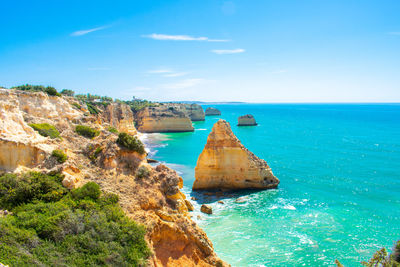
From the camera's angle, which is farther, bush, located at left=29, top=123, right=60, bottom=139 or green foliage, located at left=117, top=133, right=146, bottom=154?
bush, located at left=29, top=123, right=60, bottom=139

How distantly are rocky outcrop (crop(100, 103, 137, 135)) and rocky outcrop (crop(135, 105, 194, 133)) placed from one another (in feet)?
44.5

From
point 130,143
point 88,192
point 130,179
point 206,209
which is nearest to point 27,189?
point 88,192

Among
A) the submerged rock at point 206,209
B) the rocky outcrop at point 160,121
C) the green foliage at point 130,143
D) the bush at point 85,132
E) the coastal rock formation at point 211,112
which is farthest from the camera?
the coastal rock formation at point 211,112

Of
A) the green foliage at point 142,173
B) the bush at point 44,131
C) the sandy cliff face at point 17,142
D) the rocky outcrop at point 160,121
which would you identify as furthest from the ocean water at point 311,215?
the rocky outcrop at point 160,121

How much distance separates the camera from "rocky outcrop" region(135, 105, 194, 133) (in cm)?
8338

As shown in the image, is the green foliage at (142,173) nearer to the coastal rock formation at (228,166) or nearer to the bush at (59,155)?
the bush at (59,155)

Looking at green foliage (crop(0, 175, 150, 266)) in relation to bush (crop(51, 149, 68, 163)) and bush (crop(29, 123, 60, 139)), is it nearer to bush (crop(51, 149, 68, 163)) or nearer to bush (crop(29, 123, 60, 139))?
bush (crop(51, 149, 68, 163))

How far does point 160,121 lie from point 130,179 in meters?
72.6

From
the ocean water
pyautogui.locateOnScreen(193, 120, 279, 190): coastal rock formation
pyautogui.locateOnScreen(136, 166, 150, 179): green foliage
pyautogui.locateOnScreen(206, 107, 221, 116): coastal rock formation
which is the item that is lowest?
the ocean water

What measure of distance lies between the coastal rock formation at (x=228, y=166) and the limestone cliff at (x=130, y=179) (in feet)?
50.6

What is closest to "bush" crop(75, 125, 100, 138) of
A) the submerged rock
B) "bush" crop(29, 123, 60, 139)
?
"bush" crop(29, 123, 60, 139)

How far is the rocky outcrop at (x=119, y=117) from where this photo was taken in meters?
58.5

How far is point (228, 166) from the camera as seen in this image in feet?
94.9

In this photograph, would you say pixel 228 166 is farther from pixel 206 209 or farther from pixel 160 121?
pixel 160 121
